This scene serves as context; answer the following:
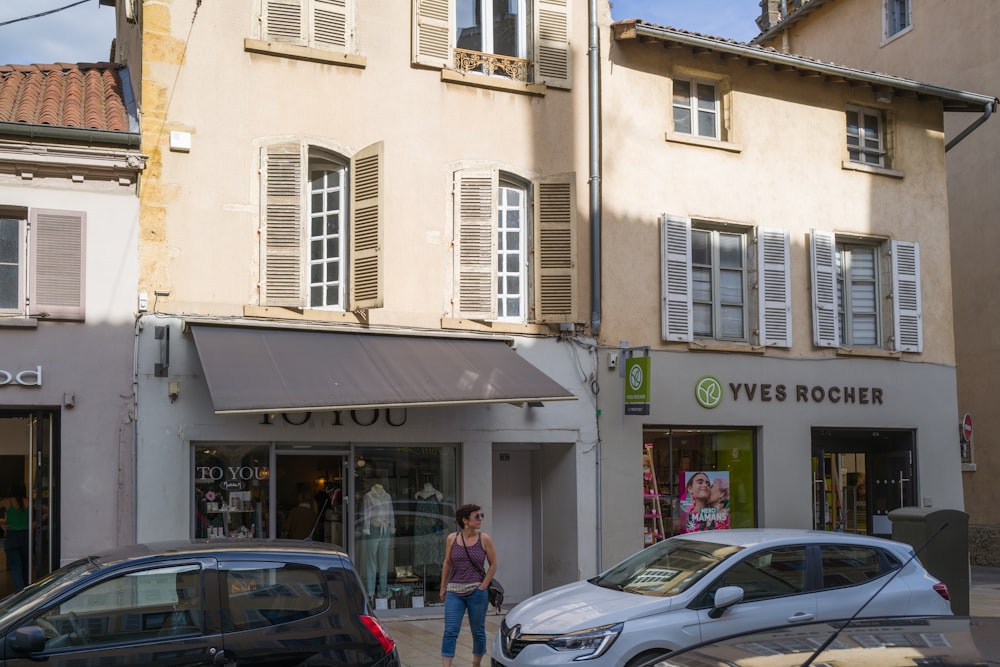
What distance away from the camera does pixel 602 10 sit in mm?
15898

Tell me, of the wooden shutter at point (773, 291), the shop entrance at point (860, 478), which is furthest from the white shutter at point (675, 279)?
the shop entrance at point (860, 478)

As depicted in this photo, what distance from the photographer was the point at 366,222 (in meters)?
14.0

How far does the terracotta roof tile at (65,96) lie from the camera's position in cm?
1300

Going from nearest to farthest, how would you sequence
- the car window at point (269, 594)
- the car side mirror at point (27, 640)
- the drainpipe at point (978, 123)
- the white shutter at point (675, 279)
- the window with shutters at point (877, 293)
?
1. the car side mirror at point (27, 640)
2. the car window at point (269, 594)
3. the white shutter at point (675, 279)
4. the window with shutters at point (877, 293)
5. the drainpipe at point (978, 123)

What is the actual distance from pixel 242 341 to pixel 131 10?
16.9ft

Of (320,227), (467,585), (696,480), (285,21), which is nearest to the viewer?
(467,585)

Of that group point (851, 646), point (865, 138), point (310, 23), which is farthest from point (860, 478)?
point (851, 646)

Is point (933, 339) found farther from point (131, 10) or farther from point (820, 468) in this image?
point (131, 10)

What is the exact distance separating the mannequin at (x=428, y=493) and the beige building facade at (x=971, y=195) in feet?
37.4

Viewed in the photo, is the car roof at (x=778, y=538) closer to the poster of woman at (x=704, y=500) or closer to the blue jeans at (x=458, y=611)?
the blue jeans at (x=458, y=611)

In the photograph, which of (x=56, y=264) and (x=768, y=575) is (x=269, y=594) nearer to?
(x=768, y=575)

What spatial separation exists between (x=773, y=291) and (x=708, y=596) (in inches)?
343

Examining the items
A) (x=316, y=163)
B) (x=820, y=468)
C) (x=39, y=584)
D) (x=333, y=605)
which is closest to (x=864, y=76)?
(x=820, y=468)

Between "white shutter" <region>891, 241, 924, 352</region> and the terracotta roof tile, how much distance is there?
471 inches
